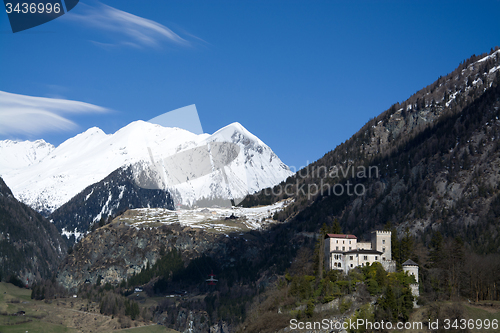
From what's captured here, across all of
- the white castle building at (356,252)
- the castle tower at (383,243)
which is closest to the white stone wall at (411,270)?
the white castle building at (356,252)

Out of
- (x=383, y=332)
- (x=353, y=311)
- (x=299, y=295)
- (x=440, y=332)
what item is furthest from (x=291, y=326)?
(x=440, y=332)

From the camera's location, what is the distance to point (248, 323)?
177 m

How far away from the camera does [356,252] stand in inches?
5782

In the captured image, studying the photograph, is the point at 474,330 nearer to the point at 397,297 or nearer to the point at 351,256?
the point at 397,297

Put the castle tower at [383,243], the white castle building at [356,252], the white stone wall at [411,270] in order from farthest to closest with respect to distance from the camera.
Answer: the castle tower at [383,243], the white castle building at [356,252], the white stone wall at [411,270]

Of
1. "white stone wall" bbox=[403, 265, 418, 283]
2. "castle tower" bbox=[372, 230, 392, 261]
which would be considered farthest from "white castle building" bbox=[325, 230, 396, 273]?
"white stone wall" bbox=[403, 265, 418, 283]

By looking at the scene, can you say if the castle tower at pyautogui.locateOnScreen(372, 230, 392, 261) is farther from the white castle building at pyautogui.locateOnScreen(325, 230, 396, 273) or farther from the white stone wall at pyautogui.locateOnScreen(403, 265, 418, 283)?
the white stone wall at pyautogui.locateOnScreen(403, 265, 418, 283)

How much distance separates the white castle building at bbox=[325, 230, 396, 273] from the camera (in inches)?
5709

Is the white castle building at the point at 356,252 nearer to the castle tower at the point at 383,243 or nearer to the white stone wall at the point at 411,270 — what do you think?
the castle tower at the point at 383,243

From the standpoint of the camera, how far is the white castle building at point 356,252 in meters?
145

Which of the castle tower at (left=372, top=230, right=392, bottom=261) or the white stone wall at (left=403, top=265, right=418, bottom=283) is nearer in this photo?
the white stone wall at (left=403, top=265, right=418, bottom=283)

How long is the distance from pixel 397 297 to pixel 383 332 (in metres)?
8.24

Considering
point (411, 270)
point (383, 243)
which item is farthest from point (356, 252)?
point (411, 270)

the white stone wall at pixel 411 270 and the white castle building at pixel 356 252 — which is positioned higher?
the white castle building at pixel 356 252
